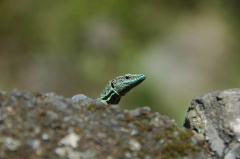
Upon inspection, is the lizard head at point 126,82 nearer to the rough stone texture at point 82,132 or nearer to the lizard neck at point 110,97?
the lizard neck at point 110,97

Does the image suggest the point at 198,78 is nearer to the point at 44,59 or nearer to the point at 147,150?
the point at 44,59

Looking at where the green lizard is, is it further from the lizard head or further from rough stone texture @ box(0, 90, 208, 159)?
rough stone texture @ box(0, 90, 208, 159)

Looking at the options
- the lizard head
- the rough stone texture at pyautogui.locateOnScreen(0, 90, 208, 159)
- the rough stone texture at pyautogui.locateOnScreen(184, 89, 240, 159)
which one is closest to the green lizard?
the lizard head

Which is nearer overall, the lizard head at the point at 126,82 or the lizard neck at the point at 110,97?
the lizard head at the point at 126,82

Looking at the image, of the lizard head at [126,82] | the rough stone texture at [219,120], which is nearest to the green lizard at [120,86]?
the lizard head at [126,82]

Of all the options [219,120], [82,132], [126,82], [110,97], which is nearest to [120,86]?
[126,82]

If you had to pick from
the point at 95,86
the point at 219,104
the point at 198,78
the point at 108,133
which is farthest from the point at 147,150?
the point at 198,78

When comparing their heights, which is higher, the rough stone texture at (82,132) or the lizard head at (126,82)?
the lizard head at (126,82)
